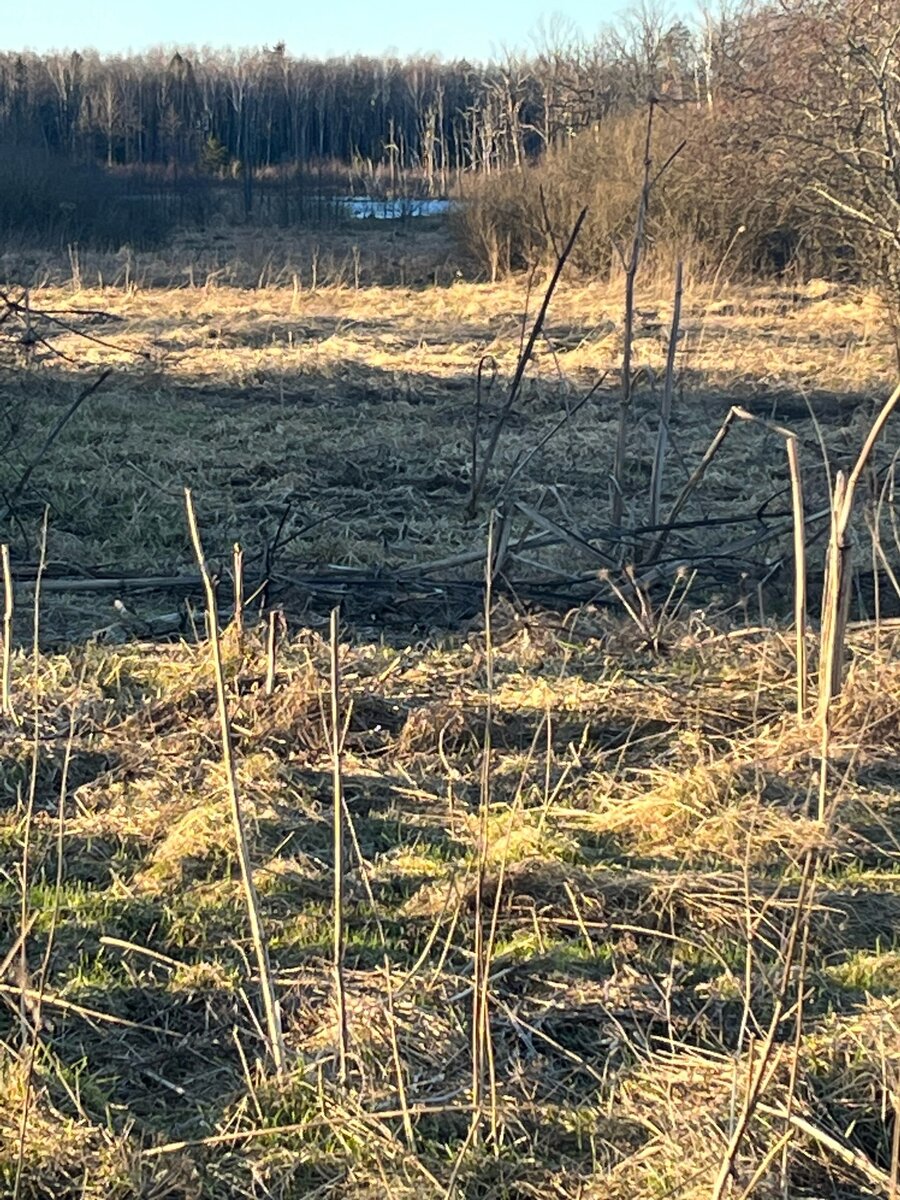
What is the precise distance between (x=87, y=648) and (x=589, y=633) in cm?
157

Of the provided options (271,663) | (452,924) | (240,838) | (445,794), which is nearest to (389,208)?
(271,663)

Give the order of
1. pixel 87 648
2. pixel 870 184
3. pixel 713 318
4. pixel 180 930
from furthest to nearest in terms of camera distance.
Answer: pixel 713 318 → pixel 870 184 → pixel 87 648 → pixel 180 930

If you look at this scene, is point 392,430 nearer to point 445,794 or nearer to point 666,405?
point 666,405

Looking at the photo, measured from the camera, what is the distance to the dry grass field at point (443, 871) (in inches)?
70.8

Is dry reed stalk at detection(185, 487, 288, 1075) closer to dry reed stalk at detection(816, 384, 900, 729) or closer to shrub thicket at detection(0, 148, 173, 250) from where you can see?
dry reed stalk at detection(816, 384, 900, 729)

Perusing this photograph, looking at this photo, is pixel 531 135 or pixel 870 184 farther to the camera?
pixel 531 135

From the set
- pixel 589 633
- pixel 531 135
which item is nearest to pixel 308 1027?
pixel 589 633

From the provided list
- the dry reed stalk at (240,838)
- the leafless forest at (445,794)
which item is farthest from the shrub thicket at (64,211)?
the dry reed stalk at (240,838)

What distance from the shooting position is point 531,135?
31672 millimetres

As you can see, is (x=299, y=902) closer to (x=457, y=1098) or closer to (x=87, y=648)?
(x=457, y=1098)

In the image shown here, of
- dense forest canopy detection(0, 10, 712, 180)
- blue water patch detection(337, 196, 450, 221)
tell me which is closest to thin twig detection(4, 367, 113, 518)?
blue water patch detection(337, 196, 450, 221)

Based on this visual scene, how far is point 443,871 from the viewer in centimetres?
259

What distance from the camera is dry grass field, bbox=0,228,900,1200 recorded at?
1.80m

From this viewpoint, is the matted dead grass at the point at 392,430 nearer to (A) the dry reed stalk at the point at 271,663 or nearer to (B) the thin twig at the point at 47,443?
(B) the thin twig at the point at 47,443
